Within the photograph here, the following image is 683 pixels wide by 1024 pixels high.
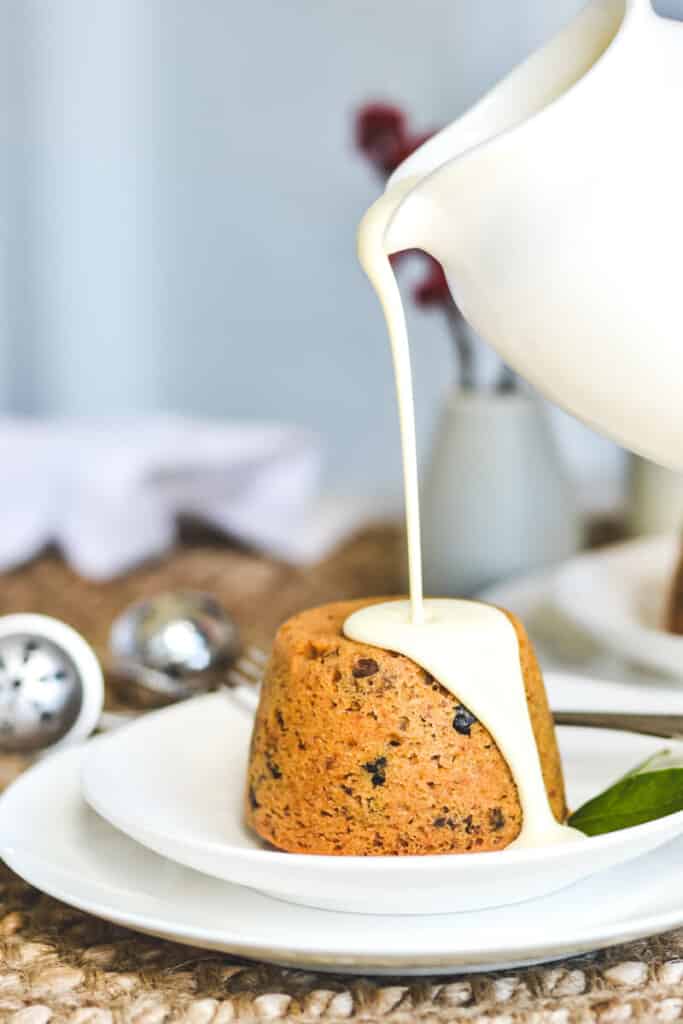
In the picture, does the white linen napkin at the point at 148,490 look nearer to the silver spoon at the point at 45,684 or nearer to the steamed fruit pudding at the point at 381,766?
the silver spoon at the point at 45,684

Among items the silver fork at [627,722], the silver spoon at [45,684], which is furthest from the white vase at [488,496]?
the silver fork at [627,722]

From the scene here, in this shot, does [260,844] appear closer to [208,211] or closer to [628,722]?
→ [628,722]

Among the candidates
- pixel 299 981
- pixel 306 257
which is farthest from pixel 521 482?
pixel 306 257

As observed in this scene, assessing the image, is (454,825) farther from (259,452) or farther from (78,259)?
(78,259)

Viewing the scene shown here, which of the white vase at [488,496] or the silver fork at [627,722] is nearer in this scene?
the silver fork at [627,722]

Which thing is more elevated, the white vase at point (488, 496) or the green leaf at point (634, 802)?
the green leaf at point (634, 802)

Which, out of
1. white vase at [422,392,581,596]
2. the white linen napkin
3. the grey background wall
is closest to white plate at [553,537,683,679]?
white vase at [422,392,581,596]
